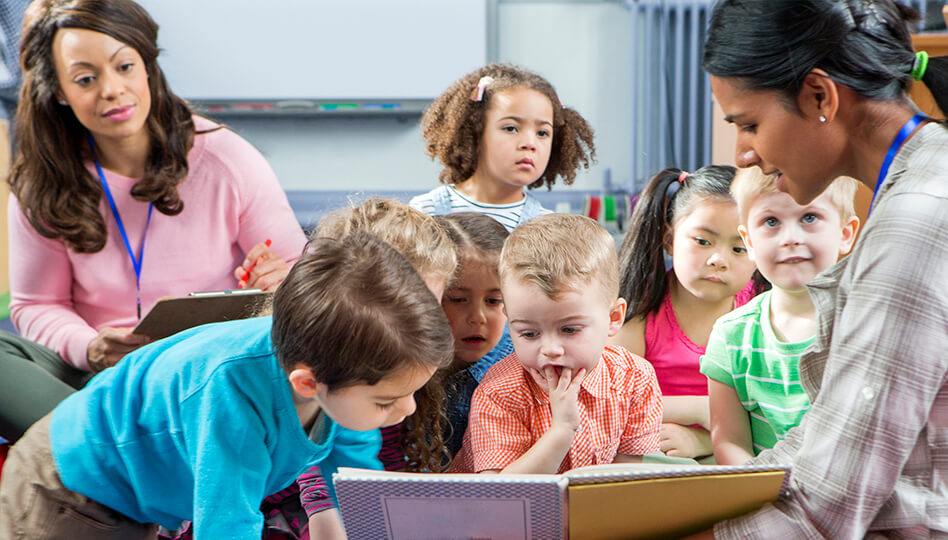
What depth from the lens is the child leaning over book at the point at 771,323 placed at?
1350mm

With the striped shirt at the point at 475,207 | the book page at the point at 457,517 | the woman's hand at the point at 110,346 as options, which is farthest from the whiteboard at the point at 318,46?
the book page at the point at 457,517

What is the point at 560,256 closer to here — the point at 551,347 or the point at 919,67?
the point at 551,347

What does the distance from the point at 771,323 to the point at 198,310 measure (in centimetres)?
98

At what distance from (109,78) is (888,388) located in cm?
165

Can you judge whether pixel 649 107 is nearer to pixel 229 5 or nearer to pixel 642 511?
pixel 229 5

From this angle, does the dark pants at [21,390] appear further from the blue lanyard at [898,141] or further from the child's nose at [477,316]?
the blue lanyard at [898,141]

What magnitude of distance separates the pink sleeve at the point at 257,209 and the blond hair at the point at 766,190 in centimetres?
106

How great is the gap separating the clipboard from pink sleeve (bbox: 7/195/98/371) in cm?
40

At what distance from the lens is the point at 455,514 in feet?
3.30

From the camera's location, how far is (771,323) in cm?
140

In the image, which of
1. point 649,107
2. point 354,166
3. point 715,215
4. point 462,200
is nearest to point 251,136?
point 354,166

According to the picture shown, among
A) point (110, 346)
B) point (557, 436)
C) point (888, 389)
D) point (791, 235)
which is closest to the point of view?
point (888, 389)

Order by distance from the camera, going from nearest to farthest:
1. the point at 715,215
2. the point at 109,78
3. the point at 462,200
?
the point at 715,215 → the point at 109,78 → the point at 462,200

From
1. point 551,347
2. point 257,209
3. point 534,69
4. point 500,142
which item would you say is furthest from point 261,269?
point 534,69
